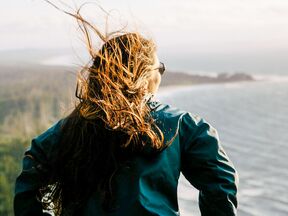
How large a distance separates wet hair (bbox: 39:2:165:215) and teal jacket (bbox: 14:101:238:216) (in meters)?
0.03

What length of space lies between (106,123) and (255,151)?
1625 centimetres

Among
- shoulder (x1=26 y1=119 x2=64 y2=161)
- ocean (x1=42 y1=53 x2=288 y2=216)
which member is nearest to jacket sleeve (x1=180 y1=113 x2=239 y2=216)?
shoulder (x1=26 y1=119 x2=64 y2=161)

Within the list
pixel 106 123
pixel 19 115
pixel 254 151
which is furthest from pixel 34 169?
pixel 19 115

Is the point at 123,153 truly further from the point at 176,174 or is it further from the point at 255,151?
the point at 255,151

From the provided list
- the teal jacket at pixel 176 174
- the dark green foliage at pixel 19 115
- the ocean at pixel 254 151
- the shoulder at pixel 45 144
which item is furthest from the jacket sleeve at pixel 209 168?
the dark green foliage at pixel 19 115

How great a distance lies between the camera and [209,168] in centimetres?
186

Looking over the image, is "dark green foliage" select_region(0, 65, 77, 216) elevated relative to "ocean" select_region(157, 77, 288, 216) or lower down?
lower down

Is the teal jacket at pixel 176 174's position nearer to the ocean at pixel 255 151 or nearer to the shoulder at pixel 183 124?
the shoulder at pixel 183 124

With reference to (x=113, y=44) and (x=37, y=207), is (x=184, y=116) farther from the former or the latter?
(x=37, y=207)

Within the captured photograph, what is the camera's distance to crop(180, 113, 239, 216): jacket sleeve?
1.85m

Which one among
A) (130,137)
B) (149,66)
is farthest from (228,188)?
(149,66)

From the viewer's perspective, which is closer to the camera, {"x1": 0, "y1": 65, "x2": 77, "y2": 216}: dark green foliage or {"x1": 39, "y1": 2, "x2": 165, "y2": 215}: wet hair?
{"x1": 39, "y1": 2, "x2": 165, "y2": 215}: wet hair

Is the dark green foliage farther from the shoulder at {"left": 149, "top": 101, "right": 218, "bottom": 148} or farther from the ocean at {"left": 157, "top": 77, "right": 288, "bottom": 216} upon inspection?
the shoulder at {"left": 149, "top": 101, "right": 218, "bottom": 148}

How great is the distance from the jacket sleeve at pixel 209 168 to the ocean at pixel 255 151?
1034 cm
